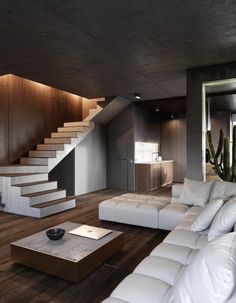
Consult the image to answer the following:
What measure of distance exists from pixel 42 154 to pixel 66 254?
13.9ft

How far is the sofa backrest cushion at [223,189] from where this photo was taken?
11.9 feet

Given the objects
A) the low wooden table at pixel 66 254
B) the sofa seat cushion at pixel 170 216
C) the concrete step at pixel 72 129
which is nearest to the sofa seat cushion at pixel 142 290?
the low wooden table at pixel 66 254

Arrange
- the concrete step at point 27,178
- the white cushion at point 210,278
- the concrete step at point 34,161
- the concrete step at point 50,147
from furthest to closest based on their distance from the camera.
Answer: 1. the concrete step at point 50,147
2. the concrete step at point 34,161
3. the concrete step at point 27,178
4. the white cushion at point 210,278

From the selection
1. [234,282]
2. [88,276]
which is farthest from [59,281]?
[234,282]

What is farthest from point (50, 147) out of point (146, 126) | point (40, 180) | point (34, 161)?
point (146, 126)

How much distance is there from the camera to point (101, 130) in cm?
792

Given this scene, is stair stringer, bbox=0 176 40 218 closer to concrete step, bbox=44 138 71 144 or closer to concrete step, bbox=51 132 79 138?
concrete step, bbox=44 138 71 144

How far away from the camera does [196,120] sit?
14.9ft

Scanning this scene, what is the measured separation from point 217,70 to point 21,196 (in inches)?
177

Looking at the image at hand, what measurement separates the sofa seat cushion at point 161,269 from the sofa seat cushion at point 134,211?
195 cm

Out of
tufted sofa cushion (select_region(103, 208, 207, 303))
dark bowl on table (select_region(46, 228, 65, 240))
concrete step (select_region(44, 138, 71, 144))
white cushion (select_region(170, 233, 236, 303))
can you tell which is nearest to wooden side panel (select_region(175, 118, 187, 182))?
concrete step (select_region(44, 138, 71, 144))

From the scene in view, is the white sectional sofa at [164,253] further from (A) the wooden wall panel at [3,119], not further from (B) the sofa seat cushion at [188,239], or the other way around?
(A) the wooden wall panel at [3,119]

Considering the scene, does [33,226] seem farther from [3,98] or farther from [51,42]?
[3,98]

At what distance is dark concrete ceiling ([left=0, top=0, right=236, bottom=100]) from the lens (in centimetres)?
255
